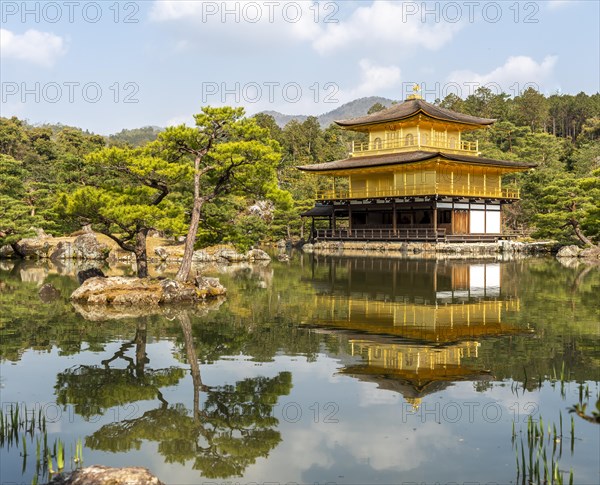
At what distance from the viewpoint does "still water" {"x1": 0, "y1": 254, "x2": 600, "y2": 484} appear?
700 centimetres

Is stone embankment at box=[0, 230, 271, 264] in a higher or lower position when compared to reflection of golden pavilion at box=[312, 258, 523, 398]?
higher

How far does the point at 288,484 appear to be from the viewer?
6555 millimetres

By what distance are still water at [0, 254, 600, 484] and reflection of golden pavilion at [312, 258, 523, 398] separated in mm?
65

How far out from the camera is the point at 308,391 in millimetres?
9586

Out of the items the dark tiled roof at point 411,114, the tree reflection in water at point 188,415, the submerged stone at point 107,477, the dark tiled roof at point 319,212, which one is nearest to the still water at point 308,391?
the tree reflection in water at point 188,415

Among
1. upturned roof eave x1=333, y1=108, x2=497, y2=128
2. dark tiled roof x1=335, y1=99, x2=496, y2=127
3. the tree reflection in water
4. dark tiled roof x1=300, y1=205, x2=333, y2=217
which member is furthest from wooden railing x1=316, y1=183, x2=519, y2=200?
the tree reflection in water

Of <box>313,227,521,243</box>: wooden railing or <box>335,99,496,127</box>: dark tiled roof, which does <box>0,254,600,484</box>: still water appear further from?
<box>335,99,496,127</box>: dark tiled roof

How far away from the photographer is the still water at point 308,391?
23.0 ft

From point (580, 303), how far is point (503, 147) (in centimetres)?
6404

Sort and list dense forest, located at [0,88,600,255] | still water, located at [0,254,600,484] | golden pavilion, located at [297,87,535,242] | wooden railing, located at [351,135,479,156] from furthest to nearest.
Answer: wooden railing, located at [351,135,479,156], golden pavilion, located at [297,87,535,242], dense forest, located at [0,88,600,255], still water, located at [0,254,600,484]

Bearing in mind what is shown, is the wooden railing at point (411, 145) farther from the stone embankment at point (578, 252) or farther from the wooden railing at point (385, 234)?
the stone embankment at point (578, 252)

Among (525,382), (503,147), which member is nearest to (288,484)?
(525,382)

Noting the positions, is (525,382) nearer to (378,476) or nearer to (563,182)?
(378,476)

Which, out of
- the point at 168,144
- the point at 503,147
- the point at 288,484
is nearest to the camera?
the point at 288,484
